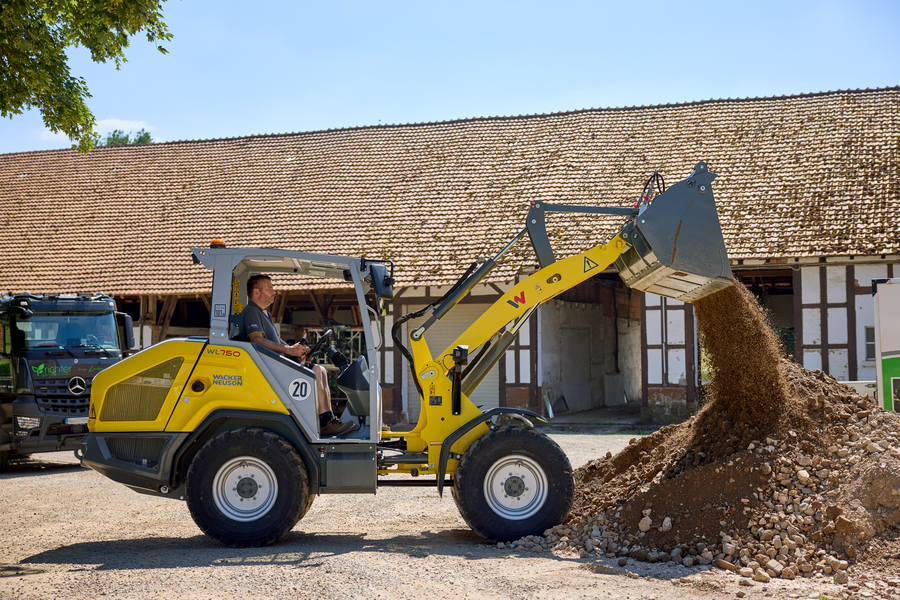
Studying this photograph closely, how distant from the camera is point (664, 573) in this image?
5.66 m

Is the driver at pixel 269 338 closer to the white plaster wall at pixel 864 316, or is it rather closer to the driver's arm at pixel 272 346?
the driver's arm at pixel 272 346

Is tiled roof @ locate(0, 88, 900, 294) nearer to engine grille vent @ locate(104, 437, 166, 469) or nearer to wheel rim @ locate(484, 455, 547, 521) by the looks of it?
wheel rim @ locate(484, 455, 547, 521)

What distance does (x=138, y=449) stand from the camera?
21.8ft

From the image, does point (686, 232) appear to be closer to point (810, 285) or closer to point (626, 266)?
point (626, 266)

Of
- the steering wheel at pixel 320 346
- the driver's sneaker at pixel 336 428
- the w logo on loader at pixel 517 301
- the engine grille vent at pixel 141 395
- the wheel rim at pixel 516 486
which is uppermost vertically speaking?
the w logo on loader at pixel 517 301

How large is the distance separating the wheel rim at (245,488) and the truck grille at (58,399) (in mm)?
6330

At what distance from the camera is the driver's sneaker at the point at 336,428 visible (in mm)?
6720

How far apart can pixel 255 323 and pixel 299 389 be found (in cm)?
69

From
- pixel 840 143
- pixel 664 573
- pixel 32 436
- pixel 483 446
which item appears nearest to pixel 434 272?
pixel 32 436

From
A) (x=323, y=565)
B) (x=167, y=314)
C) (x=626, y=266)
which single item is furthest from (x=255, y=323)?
(x=167, y=314)

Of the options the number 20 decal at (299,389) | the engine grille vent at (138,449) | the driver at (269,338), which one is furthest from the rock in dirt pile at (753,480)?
the engine grille vent at (138,449)

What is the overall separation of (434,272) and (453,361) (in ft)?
36.8

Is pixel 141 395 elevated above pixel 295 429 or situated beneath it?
elevated above

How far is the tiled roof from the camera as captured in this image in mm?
17625
